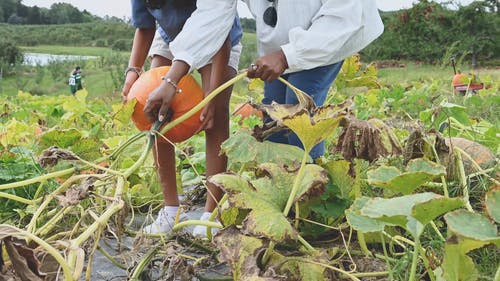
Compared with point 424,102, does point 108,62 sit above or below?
below

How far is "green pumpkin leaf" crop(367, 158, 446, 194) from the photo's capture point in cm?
104

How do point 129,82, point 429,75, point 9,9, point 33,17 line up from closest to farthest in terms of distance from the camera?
point 129,82 < point 429,75 < point 9,9 < point 33,17

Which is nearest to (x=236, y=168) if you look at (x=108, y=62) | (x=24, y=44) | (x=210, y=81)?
(x=210, y=81)

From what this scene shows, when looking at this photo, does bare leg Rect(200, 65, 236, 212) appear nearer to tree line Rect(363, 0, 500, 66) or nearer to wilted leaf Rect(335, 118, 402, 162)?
wilted leaf Rect(335, 118, 402, 162)

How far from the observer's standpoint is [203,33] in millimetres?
1674

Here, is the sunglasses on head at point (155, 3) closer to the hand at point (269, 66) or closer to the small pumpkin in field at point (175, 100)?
the small pumpkin in field at point (175, 100)

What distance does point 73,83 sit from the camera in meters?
12.1

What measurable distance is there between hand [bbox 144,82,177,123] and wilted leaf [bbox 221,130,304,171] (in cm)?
27

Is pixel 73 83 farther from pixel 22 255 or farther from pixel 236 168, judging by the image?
pixel 22 255

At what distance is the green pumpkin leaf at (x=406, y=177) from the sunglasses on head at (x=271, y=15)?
0.73m

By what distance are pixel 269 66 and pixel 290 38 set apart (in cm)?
12

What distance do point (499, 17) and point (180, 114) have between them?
702 inches

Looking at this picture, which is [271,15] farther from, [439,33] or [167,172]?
[439,33]

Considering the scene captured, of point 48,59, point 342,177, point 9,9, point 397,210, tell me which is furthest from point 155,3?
point 9,9
